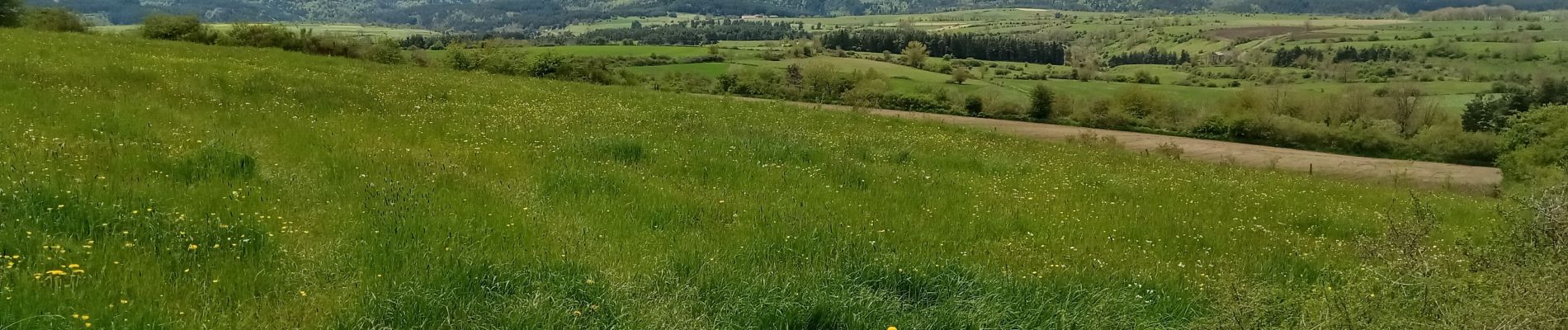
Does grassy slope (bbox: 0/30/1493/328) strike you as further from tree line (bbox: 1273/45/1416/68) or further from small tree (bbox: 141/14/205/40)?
tree line (bbox: 1273/45/1416/68)

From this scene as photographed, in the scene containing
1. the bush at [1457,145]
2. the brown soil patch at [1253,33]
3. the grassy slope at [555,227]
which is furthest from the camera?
the brown soil patch at [1253,33]

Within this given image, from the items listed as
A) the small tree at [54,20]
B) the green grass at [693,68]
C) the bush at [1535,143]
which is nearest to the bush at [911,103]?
the green grass at [693,68]

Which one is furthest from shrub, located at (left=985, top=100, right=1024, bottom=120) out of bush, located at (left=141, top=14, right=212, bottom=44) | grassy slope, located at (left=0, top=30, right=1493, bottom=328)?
bush, located at (left=141, top=14, right=212, bottom=44)

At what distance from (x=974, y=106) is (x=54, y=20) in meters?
63.4

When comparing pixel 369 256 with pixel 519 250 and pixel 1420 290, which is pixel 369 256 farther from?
pixel 1420 290

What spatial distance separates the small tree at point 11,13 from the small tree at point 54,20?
0.86ft

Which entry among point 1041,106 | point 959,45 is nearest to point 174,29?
point 1041,106

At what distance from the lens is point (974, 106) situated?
7069 centimetres

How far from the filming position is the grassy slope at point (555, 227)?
473 centimetres

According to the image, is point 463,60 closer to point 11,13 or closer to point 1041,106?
point 11,13

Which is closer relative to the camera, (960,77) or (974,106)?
(974,106)

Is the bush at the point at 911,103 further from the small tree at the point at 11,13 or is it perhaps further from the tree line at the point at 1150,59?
the tree line at the point at 1150,59

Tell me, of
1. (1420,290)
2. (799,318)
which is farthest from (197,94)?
(1420,290)

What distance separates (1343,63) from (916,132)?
12315 centimetres
